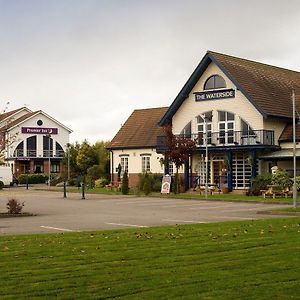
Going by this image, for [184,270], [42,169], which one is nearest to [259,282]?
[184,270]

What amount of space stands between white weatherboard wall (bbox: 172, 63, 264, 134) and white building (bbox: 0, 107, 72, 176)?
33.2 meters

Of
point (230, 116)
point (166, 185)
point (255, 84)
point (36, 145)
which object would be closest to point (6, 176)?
point (36, 145)

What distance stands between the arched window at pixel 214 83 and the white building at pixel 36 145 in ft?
118

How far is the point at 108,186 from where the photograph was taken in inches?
2024

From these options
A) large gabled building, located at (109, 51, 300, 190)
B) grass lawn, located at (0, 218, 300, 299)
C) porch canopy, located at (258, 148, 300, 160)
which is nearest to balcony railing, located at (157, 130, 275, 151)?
large gabled building, located at (109, 51, 300, 190)

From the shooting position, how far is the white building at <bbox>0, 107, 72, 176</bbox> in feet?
255

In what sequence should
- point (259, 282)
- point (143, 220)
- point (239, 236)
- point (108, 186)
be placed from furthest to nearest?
point (108, 186) → point (143, 220) → point (239, 236) → point (259, 282)

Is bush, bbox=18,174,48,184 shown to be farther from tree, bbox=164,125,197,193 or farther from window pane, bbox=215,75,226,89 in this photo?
window pane, bbox=215,75,226,89

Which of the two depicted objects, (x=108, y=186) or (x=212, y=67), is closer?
(x=212, y=67)

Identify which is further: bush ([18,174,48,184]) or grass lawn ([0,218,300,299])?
bush ([18,174,48,184])

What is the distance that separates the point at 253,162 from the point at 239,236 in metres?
29.3

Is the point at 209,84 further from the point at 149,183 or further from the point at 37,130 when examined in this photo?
the point at 37,130

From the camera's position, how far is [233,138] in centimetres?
4350

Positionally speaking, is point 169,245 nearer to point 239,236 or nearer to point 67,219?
point 239,236
